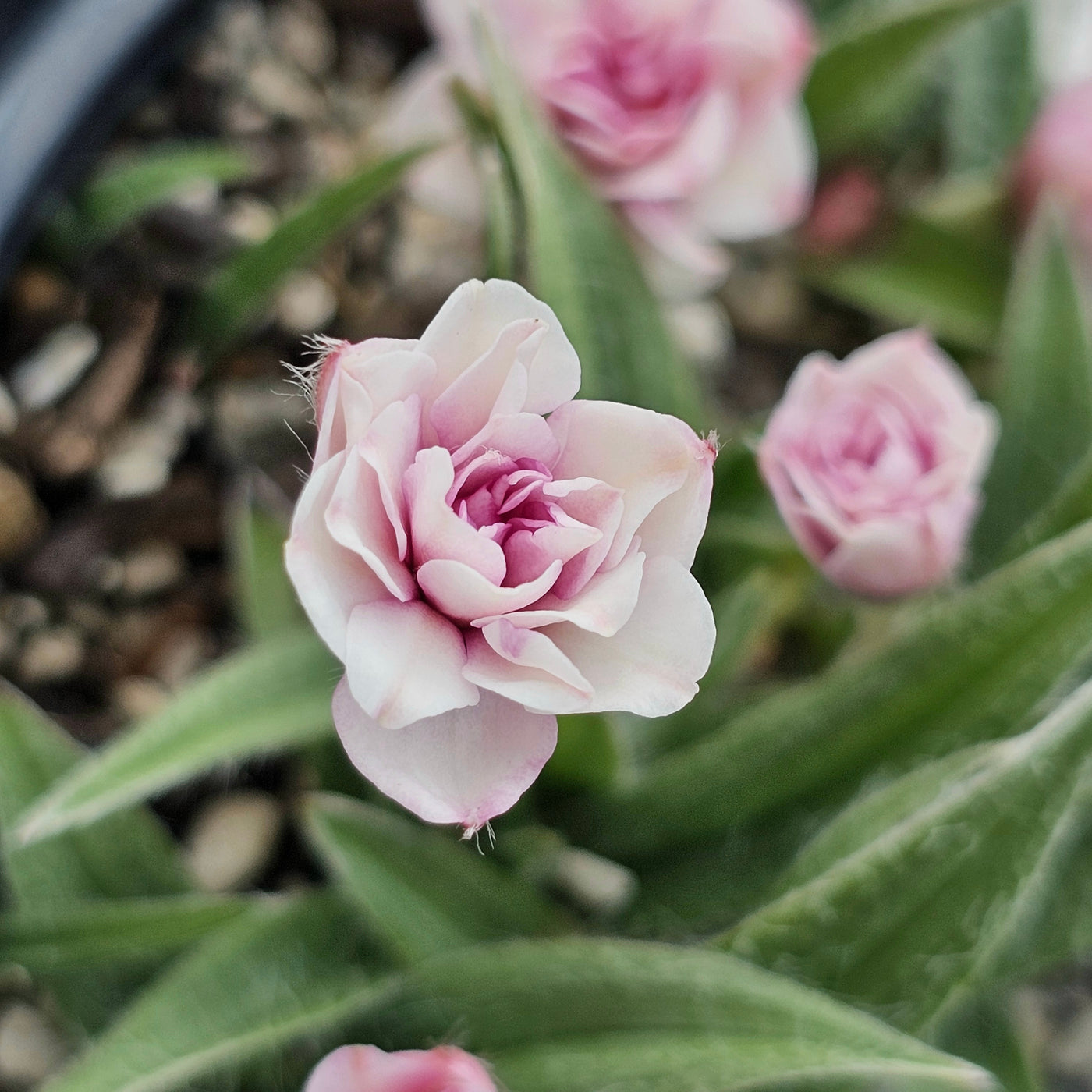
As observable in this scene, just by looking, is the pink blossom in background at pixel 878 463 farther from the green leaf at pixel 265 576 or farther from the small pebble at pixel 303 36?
the small pebble at pixel 303 36

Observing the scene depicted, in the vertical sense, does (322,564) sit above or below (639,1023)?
above

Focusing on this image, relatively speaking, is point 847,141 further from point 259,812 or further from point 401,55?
point 259,812

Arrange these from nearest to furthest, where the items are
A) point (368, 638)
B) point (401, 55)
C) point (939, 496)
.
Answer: point (368, 638) < point (939, 496) < point (401, 55)

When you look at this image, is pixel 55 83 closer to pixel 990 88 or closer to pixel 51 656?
pixel 51 656

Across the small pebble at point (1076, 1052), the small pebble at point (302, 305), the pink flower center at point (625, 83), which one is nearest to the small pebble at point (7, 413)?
the small pebble at point (302, 305)

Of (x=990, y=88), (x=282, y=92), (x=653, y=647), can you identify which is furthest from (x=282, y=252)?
(x=990, y=88)

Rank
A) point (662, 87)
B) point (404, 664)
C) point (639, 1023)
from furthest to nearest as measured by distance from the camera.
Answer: point (662, 87) → point (639, 1023) → point (404, 664)

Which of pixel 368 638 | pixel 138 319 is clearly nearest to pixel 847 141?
pixel 138 319
